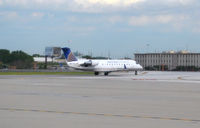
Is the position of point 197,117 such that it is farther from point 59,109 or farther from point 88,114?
point 59,109

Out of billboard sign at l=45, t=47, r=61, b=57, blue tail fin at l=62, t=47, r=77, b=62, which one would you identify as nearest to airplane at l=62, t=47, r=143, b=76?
blue tail fin at l=62, t=47, r=77, b=62

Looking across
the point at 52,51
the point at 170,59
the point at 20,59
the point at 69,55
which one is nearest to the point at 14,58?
the point at 20,59

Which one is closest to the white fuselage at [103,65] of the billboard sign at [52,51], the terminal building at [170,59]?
the billboard sign at [52,51]

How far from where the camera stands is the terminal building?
180 metres

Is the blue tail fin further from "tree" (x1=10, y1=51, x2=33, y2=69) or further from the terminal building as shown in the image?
the terminal building

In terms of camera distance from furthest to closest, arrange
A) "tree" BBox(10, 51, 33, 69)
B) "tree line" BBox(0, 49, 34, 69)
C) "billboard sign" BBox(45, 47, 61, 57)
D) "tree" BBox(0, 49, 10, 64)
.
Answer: "tree" BBox(0, 49, 10, 64), "billboard sign" BBox(45, 47, 61, 57), "tree line" BBox(0, 49, 34, 69), "tree" BBox(10, 51, 33, 69)

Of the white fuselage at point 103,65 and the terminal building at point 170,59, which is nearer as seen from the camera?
the white fuselage at point 103,65

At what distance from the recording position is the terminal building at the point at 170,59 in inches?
7092

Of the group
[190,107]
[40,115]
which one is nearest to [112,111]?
[40,115]

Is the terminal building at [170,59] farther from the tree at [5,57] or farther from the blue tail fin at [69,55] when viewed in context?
the blue tail fin at [69,55]

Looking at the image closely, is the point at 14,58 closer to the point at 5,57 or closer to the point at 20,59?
the point at 20,59

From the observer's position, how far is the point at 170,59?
7338 inches

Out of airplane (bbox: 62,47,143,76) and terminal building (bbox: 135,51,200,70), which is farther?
terminal building (bbox: 135,51,200,70)

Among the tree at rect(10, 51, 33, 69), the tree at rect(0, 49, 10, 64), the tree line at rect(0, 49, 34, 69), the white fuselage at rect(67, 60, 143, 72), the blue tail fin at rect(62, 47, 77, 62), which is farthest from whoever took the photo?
the tree at rect(0, 49, 10, 64)
